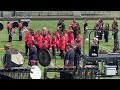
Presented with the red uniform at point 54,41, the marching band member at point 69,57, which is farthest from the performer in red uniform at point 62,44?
the marching band member at point 69,57

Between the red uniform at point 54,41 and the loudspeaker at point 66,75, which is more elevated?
the red uniform at point 54,41

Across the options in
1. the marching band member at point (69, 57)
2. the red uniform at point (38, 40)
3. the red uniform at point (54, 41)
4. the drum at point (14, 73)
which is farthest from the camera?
the red uniform at point (54, 41)

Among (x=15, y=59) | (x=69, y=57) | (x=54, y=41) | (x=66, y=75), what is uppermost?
(x=54, y=41)

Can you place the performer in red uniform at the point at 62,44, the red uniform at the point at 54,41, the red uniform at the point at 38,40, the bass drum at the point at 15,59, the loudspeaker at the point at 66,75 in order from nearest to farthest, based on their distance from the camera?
the loudspeaker at the point at 66,75 → the bass drum at the point at 15,59 → the red uniform at the point at 38,40 → the performer in red uniform at the point at 62,44 → the red uniform at the point at 54,41

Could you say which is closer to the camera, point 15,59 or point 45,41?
point 15,59

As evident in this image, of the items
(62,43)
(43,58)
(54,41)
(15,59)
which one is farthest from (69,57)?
(54,41)

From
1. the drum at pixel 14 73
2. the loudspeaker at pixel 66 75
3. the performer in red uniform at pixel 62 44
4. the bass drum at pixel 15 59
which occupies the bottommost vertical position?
the loudspeaker at pixel 66 75

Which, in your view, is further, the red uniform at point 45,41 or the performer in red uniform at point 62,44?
the performer in red uniform at point 62,44

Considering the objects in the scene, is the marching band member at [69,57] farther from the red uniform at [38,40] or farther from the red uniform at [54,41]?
the red uniform at [54,41]

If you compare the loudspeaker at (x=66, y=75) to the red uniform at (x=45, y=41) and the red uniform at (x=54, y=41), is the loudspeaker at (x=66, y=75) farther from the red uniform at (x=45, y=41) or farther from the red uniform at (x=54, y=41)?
the red uniform at (x=54, y=41)

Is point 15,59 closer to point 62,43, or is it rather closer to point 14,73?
point 14,73

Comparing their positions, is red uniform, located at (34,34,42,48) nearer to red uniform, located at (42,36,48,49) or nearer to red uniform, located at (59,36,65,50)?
red uniform, located at (42,36,48,49)
